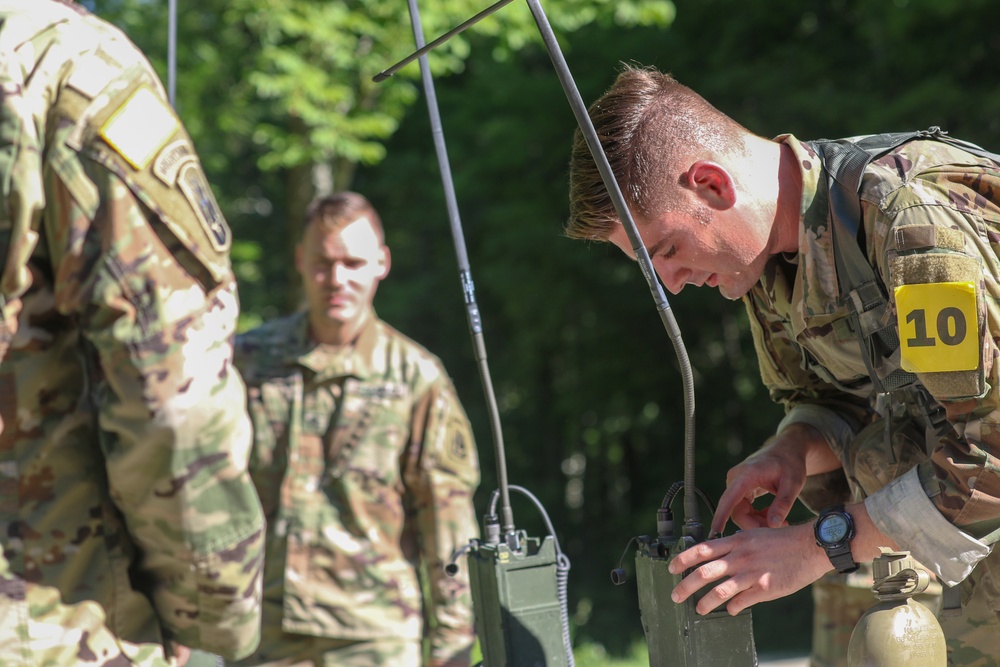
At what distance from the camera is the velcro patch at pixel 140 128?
1.83 meters

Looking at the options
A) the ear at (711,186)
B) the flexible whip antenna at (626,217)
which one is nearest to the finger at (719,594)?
the flexible whip antenna at (626,217)

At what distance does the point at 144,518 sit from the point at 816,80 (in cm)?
919

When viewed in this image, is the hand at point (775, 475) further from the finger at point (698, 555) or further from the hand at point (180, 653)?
the hand at point (180, 653)

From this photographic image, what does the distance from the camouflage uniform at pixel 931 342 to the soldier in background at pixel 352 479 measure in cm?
177

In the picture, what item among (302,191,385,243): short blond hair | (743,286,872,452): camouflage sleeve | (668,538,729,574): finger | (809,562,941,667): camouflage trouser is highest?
(302,191,385,243): short blond hair

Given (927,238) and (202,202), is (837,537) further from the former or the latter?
(202,202)

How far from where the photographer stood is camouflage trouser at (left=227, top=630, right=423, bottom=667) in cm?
378

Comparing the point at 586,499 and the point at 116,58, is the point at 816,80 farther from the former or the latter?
the point at 116,58

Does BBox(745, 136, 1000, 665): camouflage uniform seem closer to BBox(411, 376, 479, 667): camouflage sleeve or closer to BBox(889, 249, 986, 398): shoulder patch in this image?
BBox(889, 249, 986, 398): shoulder patch

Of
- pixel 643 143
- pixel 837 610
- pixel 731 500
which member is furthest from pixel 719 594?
pixel 837 610

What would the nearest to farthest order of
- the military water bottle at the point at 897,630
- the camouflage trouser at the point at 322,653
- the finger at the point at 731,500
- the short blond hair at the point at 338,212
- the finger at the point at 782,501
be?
the military water bottle at the point at 897,630, the finger at the point at 731,500, the finger at the point at 782,501, the camouflage trouser at the point at 322,653, the short blond hair at the point at 338,212

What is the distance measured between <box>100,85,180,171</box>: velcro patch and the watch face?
4.05 feet

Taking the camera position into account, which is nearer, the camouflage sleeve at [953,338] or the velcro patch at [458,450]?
the camouflage sleeve at [953,338]

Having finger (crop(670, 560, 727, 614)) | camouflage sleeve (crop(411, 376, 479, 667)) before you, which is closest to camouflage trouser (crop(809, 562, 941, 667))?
camouflage sleeve (crop(411, 376, 479, 667))
